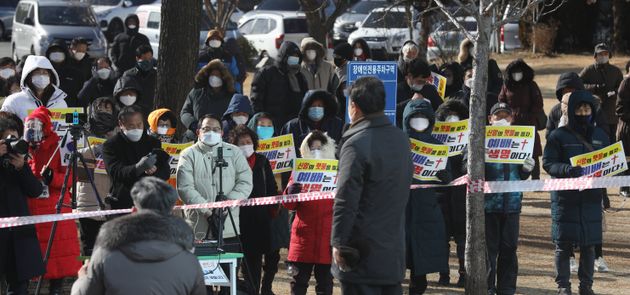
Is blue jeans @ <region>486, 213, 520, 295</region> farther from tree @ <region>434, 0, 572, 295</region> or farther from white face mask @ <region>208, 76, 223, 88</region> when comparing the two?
white face mask @ <region>208, 76, 223, 88</region>

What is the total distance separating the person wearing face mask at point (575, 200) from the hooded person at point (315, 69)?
176 inches

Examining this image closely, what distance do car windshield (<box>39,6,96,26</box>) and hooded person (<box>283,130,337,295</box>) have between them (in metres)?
24.5

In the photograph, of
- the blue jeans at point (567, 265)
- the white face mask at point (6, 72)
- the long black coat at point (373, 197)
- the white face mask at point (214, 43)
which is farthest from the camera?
the white face mask at point (214, 43)

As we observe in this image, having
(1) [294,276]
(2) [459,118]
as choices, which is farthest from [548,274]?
(1) [294,276]

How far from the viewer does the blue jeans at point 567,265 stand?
35.7 ft

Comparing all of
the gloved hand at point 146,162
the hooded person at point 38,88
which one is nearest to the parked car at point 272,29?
the hooded person at point 38,88

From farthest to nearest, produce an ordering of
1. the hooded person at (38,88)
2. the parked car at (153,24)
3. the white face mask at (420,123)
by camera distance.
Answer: the parked car at (153,24)
the hooded person at (38,88)
the white face mask at (420,123)

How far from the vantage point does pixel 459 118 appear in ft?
40.2

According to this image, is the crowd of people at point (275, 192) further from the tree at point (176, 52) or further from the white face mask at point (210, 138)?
the tree at point (176, 52)

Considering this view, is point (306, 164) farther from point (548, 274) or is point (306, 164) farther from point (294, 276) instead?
point (548, 274)

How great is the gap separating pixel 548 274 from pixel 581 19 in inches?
1114

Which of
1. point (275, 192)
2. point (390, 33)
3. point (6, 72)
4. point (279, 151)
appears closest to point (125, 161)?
point (275, 192)

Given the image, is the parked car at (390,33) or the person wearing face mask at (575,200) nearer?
the person wearing face mask at (575,200)

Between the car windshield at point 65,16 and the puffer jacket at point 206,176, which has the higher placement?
the car windshield at point 65,16
